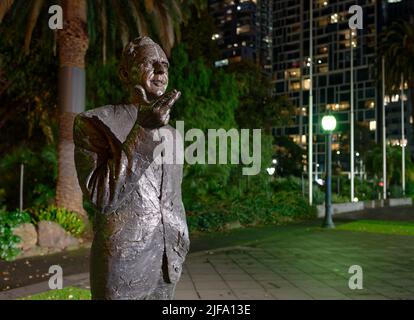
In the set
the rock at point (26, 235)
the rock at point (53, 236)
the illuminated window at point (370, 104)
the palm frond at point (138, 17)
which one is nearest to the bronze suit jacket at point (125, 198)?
the rock at point (26, 235)

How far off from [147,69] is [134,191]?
61cm

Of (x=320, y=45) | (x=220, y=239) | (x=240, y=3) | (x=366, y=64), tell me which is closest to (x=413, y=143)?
(x=366, y=64)

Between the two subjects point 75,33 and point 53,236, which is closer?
point 53,236

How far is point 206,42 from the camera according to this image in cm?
2159

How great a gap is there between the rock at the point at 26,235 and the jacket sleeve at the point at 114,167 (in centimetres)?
893

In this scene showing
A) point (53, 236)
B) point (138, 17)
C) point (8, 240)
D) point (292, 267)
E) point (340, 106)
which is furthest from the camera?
point (340, 106)

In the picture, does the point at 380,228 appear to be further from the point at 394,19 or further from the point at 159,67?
the point at 394,19

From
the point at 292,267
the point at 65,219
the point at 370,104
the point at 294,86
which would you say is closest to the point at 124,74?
the point at 292,267

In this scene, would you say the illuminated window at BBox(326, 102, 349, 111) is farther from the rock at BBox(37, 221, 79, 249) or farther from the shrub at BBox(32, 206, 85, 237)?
the rock at BBox(37, 221, 79, 249)

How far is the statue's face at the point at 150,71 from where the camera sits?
8.16ft

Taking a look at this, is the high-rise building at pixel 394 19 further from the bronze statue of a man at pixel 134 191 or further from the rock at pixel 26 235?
the bronze statue of a man at pixel 134 191

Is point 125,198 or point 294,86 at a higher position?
point 294,86

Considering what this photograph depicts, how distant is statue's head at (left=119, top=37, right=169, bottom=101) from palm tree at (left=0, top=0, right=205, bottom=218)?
10270mm

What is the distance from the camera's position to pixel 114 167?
2.24 metres
